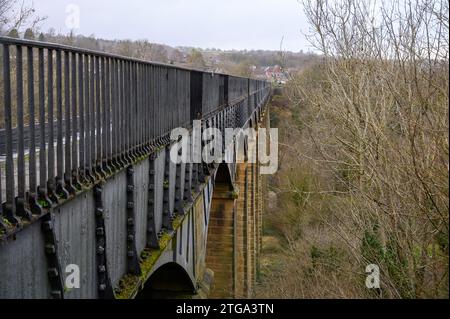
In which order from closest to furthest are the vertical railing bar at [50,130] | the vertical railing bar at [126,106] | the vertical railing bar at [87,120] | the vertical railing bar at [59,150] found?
the vertical railing bar at [50,130] < the vertical railing bar at [59,150] < the vertical railing bar at [87,120] < the vertical railing bar at [126,106]

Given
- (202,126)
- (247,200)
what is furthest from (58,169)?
(247,200)

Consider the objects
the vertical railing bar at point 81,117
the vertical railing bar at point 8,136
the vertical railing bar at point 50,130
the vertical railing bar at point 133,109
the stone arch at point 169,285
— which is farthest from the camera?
the stone arch at point 169,285

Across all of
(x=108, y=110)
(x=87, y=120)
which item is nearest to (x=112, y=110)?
(x=108, y=110)

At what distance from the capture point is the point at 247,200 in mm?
27938

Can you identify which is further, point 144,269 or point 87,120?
point 144,269

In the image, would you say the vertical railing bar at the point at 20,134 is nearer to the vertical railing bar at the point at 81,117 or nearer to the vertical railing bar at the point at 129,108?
the vertical railing bar at the point at 81,117

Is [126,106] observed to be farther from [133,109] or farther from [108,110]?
[108,110]

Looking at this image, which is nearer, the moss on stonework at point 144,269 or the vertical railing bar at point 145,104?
the moss on stonework at point 144,269

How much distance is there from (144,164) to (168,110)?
174 centimetres

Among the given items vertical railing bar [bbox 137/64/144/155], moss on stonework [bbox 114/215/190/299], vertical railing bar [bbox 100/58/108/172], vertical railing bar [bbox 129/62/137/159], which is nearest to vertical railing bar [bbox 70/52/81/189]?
vertical railing bar [bbox 100/58/108/172]

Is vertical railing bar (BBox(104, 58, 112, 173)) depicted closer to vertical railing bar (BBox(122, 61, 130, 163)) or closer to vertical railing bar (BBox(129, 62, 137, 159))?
vertical railing bar (BBox(122, 61, 130, 163))

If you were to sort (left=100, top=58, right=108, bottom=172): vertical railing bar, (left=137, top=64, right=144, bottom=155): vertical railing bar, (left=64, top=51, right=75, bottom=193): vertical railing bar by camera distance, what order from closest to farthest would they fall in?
(left=64, top=51, right=75, bottom=193): vertical railing bar < (left=100, top=58, right=108, bottom=172): vertical railing bar < (left=137, top=64, right=144, bottom=155): vertical railing bar

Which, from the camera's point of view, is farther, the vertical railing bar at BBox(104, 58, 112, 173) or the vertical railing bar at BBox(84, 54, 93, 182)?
the vertical railing bar at BBox(104, 58, 112, 173)

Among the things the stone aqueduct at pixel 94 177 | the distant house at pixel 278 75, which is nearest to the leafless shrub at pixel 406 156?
the stone aqueduct at pixel 94 177
